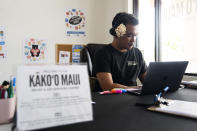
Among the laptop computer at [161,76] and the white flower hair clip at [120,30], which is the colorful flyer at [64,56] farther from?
the laptop computer at [161,76]

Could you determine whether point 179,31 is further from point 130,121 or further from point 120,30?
point 130,121

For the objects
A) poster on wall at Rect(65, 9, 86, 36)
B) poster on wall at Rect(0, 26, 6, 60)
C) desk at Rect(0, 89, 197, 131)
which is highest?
poster on wall at Rect(65, 9, 86, 36)

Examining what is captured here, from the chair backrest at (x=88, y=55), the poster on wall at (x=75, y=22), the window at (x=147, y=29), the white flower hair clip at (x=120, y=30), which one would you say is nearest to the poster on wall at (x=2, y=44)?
the poster on wall at (x=75, y=22)

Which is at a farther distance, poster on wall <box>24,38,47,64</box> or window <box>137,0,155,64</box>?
window <box>137,0,155,64</box>

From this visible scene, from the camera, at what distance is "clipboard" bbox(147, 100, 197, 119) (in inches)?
27.0

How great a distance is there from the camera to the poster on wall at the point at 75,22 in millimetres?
2879

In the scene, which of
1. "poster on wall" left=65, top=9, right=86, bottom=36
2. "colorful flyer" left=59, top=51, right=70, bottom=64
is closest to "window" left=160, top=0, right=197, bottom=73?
"poster on wall" left=65, top=9, right=86, bottom=36

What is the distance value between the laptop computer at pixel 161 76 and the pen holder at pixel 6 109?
615 millimetres

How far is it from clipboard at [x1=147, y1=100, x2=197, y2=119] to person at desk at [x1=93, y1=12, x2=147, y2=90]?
29.8 inches

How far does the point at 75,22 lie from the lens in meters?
2.94

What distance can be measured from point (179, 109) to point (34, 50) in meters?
2.27

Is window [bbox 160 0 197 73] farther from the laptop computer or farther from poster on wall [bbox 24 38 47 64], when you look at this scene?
poster on wall [bbox 24 38 47 64]

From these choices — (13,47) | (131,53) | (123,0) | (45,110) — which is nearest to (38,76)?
(45,110)

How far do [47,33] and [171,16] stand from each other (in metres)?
1.65
